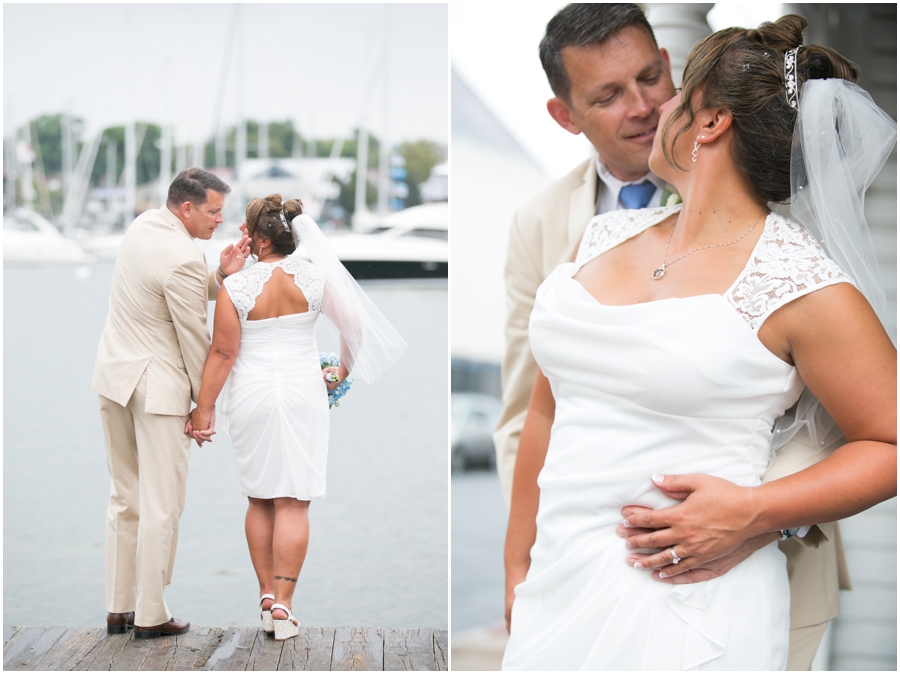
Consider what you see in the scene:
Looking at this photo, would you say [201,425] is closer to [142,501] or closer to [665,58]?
[142,501]

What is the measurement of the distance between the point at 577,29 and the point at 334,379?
49.6 inches

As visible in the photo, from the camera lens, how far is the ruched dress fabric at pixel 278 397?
222cm

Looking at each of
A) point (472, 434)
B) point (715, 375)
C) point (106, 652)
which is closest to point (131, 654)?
point (106, 652)

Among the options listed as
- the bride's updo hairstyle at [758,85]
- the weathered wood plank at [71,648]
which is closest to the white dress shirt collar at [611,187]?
the bride's updo hairstyle at [758,85]

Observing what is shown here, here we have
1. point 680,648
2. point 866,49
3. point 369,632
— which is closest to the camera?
point 680,648

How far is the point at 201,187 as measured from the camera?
2223 mm

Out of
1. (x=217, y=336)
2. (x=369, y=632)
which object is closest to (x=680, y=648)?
(x=369, y=632)

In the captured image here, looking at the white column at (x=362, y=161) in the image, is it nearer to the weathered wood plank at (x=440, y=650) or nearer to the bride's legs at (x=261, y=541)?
the bride's legs at (x=261, y=541)

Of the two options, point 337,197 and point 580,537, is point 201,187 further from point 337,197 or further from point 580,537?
point 580,537

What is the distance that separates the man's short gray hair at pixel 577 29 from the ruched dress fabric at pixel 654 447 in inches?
33.2

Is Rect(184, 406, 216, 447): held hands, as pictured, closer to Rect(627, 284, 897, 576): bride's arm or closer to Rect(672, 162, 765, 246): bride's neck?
Rect(627, 284, 897, 576): bride's arm

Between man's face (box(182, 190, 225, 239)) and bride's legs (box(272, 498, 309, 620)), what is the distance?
0.81 m

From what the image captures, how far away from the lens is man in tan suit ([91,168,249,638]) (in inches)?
86.2

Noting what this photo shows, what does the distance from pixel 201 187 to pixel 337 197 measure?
416 mm
